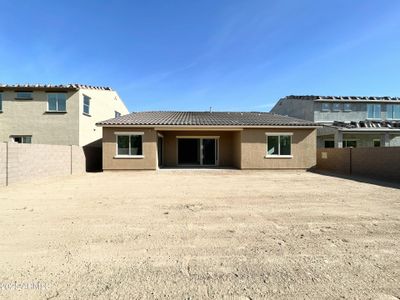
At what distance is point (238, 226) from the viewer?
5219 mm

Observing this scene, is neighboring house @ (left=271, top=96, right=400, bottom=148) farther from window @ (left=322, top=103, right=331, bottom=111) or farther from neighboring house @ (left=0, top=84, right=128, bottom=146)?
neighboring house @ (left=0, top=84, right=128, bottom=146)

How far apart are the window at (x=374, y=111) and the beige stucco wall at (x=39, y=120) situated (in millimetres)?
30416

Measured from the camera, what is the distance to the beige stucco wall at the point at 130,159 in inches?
635

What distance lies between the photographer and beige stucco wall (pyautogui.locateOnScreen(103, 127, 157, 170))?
16.1m

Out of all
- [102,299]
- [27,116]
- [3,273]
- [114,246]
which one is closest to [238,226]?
[114,246]

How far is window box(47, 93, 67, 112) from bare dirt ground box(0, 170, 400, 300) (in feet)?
40.1

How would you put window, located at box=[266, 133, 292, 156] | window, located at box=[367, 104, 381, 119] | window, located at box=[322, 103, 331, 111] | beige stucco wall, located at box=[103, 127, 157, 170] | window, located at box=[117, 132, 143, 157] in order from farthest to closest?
window, located at box=[367, 104, 381, 119] → window, located at box=[322, 103, 331, 111] → window, located at box=[266, 133, 292, 156] → window, located at box=[117, 132, 143, 157] → beige stucco wall, located at box=[103, 127, 157, 170]

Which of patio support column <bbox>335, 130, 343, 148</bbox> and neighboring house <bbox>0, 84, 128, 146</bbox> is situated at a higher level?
neighboring house <bbox>0, 84, 128, 146</bbox>

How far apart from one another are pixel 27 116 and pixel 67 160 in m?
6.16

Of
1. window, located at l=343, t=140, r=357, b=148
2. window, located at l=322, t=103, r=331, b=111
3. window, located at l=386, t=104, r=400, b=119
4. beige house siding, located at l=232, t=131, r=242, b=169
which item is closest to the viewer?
beige house siding, located at l=232, t=131, r=242, b=169

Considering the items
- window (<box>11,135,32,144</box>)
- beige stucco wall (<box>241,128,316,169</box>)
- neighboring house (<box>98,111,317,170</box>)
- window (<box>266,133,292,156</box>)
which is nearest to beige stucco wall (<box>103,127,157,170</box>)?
neighboring house (<box>98,111,317,170</box>)

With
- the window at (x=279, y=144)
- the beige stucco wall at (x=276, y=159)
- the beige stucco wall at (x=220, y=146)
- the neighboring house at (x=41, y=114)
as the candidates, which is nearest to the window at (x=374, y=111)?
the beige stucco wall at (x=276, y=159)

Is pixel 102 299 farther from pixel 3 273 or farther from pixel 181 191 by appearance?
pixel 181 191

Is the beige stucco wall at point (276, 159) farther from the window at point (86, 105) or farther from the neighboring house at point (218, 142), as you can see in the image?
the window at point (86, 105)
